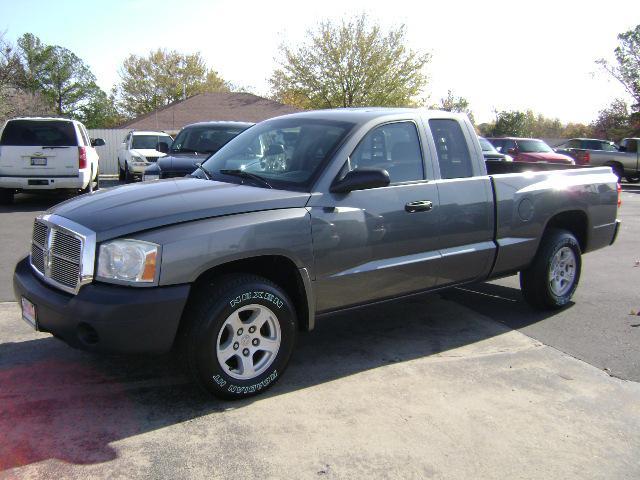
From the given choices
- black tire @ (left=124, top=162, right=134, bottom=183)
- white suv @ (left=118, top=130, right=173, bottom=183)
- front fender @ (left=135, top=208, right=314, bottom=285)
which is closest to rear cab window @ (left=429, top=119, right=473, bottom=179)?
front fender @ (left=135, top=208, right=314, bottom=285)

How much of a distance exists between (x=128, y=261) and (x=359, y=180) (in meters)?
1.60

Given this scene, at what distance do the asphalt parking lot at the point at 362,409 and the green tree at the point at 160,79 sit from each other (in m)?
64.4

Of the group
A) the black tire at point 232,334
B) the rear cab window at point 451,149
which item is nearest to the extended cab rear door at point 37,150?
the rear cab window at point 451,149

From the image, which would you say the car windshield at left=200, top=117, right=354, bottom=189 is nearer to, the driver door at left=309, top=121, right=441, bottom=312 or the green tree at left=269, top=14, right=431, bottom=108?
the driver door at left=309, top=121, right=441, bottom=312

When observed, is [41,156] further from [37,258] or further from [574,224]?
[574,224]

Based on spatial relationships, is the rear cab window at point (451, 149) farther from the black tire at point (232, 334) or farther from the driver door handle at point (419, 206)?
the black tire at point (232, 334)

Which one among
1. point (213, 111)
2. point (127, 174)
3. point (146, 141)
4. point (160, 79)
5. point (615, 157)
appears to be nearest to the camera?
point (127, 174)

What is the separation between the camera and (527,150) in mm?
21766

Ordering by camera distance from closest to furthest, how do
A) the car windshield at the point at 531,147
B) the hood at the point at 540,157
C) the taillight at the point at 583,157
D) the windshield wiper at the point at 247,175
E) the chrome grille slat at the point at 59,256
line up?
the chrome grille slat at the point at 59,256
the windshield wiper at the point at 247,175
the hood at the point at 540,157
the car windshield at the point at 531,147
the taillight at the point at 583,157

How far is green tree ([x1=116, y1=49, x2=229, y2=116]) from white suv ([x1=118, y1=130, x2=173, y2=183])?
4731 cm

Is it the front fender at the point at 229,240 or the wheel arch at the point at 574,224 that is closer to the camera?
the front fender at the point at 229,240

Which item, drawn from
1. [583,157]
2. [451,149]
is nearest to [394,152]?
[451,149]

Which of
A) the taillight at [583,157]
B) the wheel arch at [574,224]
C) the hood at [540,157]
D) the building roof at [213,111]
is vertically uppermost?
the building roof at [213,111]

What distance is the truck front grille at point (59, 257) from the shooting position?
11.6ft
